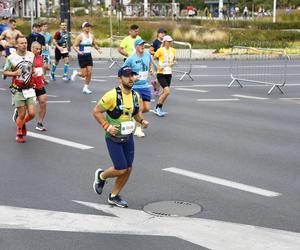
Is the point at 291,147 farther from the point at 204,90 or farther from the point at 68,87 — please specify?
the point at 68,87

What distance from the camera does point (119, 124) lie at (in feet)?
24.0

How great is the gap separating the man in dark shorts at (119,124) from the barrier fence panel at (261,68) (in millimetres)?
11332

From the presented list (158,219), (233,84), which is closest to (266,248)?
(158,219)

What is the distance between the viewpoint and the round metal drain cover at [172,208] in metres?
7.10

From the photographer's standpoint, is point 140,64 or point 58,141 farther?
point 140,64

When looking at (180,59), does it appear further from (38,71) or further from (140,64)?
(38,71)

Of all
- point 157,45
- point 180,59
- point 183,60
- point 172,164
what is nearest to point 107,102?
point 172,164

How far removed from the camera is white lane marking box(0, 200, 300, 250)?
20.1 ft

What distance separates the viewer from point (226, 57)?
1221 inches

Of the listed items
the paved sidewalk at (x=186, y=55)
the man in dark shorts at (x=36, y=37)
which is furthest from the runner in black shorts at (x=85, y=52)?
the paved sidewalk at (x=186, y=55)

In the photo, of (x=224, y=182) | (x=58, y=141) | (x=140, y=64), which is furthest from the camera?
(x=140, y=64)

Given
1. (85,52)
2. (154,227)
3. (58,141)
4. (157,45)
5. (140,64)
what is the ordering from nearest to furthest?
(154,227) < (58,141) < (140,64) < (85,52) < (157,45)

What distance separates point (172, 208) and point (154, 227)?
698 millimetres

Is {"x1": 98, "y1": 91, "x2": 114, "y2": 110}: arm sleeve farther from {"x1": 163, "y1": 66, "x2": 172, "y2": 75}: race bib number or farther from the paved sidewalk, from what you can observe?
the paved sidewalk
